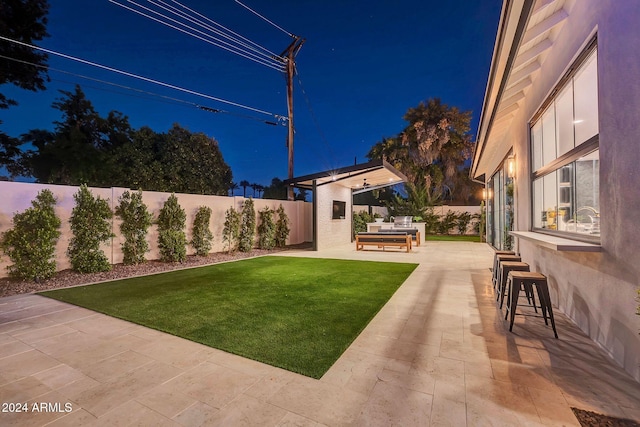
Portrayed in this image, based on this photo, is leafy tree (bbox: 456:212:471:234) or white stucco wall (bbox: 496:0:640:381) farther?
leafy tree (bbox: 456:212:471:234)

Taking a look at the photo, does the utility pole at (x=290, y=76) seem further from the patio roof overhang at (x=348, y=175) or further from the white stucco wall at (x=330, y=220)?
the white stucco wall at (x=330, y=220)

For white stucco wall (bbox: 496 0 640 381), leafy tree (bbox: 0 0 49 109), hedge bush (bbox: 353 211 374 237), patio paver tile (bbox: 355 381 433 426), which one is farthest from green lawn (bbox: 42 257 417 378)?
leafy tree (bbox: 0 0 49 109)

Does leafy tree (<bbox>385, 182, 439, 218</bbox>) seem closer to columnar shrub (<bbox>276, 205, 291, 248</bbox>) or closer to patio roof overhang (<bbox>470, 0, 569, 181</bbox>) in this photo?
columnar shrub (<bbox>276, 205, 291, 248</bbox>)

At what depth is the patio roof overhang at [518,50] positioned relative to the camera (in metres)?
2.50

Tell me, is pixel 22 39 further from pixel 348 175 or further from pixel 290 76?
pixel 348 175

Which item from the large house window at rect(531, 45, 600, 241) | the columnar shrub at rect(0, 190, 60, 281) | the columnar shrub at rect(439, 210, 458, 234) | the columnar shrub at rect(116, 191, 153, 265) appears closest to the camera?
the large house window at rect(531, 45, 600, 241)

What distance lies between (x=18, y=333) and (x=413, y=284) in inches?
216

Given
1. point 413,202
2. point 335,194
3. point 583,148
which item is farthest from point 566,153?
point 413,202

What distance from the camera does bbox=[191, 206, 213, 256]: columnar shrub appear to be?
8.16 metres

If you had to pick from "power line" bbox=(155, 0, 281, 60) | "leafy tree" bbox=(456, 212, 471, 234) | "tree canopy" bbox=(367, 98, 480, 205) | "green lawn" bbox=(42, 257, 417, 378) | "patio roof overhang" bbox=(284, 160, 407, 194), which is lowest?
"green lawn" bbox=(42, 257, 417, 378)

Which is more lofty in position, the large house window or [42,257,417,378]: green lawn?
the large house window

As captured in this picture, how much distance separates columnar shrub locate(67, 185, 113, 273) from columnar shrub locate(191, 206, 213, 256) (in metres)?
2.31

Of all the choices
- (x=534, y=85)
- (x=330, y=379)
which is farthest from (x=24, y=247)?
(x=534, y=85)

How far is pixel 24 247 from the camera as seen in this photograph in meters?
4.99
